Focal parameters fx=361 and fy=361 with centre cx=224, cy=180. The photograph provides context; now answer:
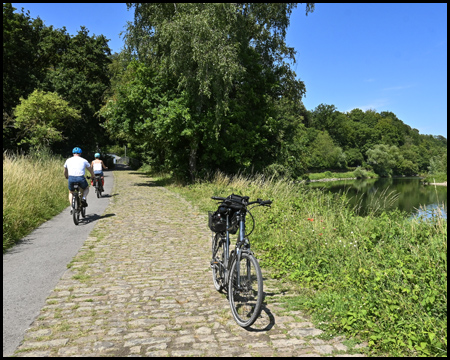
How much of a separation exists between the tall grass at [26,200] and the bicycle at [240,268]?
15.3 ft

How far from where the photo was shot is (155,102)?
19547 millimetres

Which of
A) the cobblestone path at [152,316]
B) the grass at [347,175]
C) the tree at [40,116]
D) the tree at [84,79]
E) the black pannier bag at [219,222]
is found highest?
the tree at [84,79]

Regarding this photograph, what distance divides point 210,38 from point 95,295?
47.0 ft

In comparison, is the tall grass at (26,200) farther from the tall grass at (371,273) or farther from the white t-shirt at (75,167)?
the tall grass at (371,273)

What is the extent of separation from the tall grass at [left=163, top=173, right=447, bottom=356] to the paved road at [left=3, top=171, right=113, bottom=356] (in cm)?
304

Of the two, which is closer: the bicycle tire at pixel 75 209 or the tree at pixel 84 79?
the bicycle tire at pixel 75 209

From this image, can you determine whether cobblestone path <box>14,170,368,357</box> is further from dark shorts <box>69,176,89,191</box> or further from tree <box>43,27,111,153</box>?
tree <box>43,27,111,153</box>

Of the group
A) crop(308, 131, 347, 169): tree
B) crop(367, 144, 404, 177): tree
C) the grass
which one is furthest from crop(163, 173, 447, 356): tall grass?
crop(367, 144, 404, 177): tree

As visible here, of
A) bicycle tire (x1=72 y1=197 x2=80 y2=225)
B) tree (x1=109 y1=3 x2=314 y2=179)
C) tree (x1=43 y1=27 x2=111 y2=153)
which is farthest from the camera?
tree (x1=43 y1=27 x2=111 y2=153)

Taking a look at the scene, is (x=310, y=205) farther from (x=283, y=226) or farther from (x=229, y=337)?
(x=229, y=337)

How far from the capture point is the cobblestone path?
11.0 ft

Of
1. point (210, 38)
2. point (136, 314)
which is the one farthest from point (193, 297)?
point (210, 38)

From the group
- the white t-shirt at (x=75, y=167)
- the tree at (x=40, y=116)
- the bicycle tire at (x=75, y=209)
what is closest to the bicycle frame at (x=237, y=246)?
the bicycle tire at (x=75, y=209)

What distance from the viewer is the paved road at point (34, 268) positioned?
12.6ft
